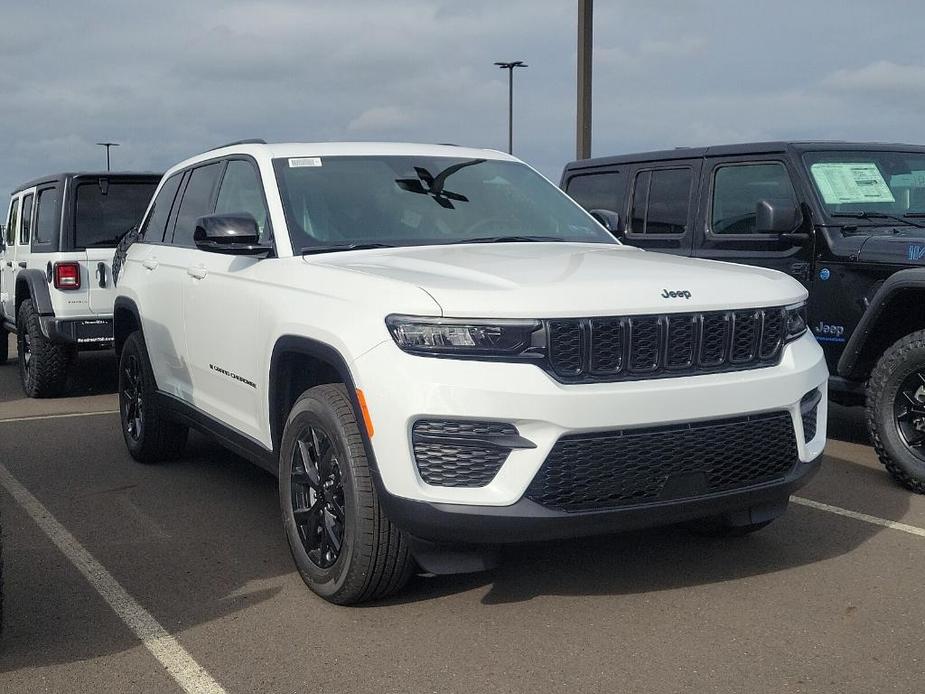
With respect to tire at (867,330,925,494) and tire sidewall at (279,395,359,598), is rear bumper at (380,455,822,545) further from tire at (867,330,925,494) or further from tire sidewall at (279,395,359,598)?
tire at (867,330,925,494)

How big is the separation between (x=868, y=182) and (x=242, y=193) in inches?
160

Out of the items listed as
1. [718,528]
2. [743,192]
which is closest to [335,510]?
[718,528]

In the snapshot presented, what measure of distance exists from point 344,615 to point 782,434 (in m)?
1.77

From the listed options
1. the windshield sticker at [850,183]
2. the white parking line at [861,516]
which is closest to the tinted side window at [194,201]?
the white parking line at [861,516]

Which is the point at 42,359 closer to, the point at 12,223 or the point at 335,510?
the point at 12,223

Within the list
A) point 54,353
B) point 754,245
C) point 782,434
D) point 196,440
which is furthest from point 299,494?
point 54,353

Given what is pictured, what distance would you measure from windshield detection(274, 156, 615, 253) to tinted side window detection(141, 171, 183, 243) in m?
1.71

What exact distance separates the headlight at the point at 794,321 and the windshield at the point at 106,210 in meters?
6.83

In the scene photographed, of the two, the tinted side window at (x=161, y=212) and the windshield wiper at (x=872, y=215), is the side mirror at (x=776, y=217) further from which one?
the tinted side window at (x=161, y=212)

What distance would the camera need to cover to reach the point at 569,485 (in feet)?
12.3

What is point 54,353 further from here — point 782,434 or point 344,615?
point 782,434

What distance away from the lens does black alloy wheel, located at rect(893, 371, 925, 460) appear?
591 centimetres

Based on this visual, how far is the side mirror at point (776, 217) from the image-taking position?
6684mm

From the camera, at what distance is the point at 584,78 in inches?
543
